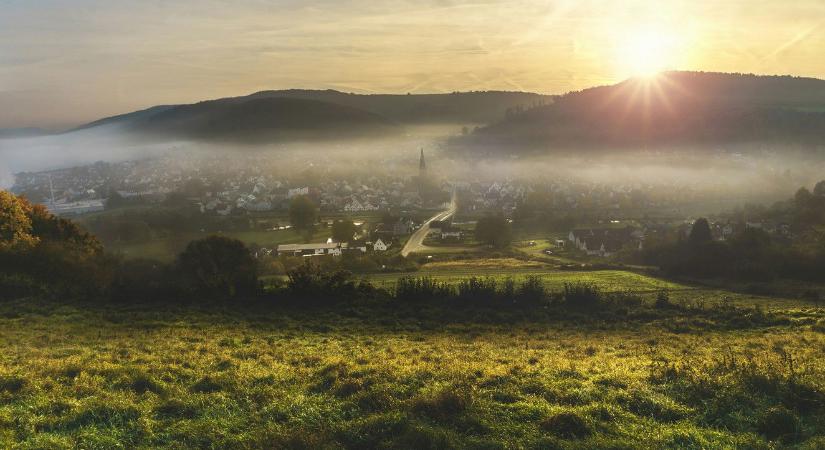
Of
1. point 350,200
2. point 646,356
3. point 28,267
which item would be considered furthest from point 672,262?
point 350,200

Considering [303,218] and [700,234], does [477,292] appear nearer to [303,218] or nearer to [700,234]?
[700,234]

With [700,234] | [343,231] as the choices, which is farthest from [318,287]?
[700,234]

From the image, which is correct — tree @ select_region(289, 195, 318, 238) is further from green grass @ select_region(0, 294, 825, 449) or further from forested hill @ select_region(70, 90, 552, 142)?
forested hill @ select_region(70, 90, 552, 142)

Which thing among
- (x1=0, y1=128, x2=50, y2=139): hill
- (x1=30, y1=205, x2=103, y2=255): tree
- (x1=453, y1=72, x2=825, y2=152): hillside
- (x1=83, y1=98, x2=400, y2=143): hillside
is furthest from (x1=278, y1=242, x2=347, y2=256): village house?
(x1=0, y1=128, x2=50, y2=139): hill

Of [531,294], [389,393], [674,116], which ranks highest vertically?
[674,116]

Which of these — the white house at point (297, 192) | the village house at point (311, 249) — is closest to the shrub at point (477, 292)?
the village house at point (311, 249)

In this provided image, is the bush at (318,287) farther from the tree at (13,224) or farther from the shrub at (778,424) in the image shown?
the shrub at (778,424)

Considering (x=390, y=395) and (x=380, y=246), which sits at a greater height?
(x=390, y=395)
